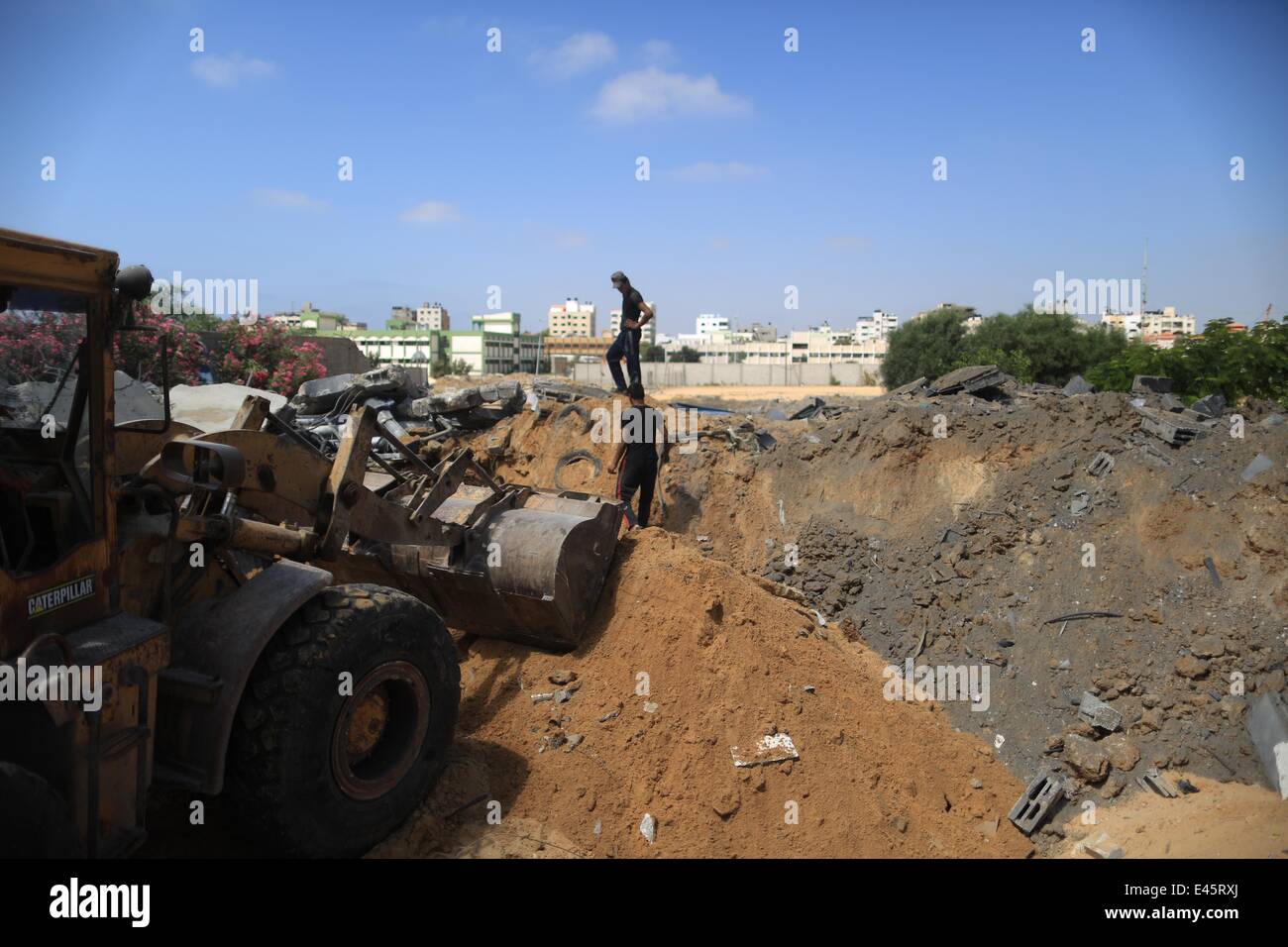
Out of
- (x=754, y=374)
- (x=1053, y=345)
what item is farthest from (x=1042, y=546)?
(x=754, y=374)

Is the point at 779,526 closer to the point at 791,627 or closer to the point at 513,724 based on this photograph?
the point at 791,627

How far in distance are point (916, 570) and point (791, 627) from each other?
3.01m

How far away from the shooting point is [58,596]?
3.05 metres

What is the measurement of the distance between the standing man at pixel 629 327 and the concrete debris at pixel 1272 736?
21.6 feet

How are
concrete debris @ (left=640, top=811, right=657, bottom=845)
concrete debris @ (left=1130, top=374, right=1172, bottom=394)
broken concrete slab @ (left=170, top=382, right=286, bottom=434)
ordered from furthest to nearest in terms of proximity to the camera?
1. concrete debris @ (left=1130, top=374, right=1172, bottom=394)
2. broken concrete slab @ (left=170, top=382, right=286, bottom=434)
3. concrete debris @ (left=640, top=811, right=657, bottom=845)

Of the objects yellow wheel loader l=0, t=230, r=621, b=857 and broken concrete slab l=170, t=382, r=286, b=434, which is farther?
broken concrete slab l=170, t=382, r=286, b=434

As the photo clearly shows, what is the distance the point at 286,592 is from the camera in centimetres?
377

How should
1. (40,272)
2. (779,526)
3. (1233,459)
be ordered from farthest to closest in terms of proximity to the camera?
(779,526) < (1233,459) < (40,272)

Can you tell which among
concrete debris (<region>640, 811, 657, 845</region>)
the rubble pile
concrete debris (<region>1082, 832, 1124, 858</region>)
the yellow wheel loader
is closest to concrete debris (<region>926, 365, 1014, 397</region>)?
the rubble pile

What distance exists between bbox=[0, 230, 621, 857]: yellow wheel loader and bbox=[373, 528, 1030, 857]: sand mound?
61 centimetres

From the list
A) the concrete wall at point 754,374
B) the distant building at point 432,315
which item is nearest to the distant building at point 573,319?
the distant building at point 432,315

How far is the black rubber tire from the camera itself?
262 cm

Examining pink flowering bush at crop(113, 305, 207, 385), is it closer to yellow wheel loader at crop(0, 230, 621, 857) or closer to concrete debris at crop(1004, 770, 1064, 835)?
yellow wheel loader at crop(0, 230, 621, 857)
